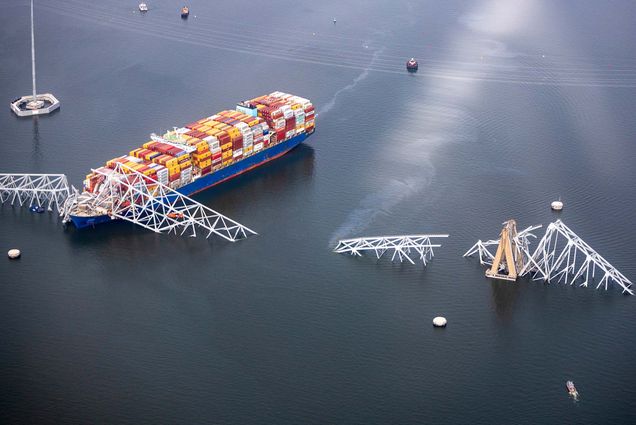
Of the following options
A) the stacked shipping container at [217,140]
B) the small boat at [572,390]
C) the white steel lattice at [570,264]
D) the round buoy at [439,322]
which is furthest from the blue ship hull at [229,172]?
the small boat at [572,390]

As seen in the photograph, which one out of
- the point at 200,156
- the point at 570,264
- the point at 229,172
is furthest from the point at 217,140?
the point at 570,264

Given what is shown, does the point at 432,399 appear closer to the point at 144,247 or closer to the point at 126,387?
the point at 126,387

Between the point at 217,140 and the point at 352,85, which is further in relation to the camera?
the point at 352,85

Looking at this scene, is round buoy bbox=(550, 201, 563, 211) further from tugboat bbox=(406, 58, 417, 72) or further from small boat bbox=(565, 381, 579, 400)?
tugboat bbox=(406, 58, 417, 72)

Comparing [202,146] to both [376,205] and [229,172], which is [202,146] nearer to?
[229,172]

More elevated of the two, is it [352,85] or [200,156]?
[352,85]

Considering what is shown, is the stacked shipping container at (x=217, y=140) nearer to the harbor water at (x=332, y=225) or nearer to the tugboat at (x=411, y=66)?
the harbor water at (x=332, y=225)

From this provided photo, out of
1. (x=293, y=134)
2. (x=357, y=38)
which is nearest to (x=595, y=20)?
(x=357, y=38)
